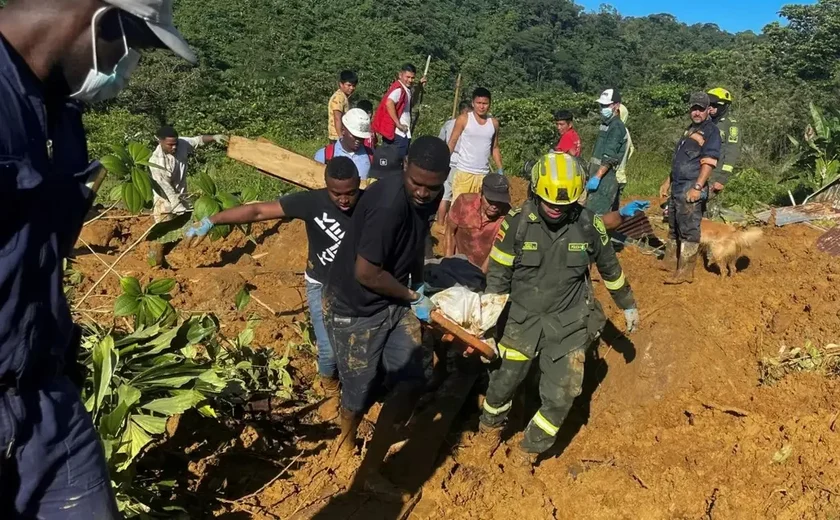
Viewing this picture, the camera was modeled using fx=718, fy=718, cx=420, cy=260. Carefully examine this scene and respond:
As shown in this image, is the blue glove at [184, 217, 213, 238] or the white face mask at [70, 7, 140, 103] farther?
the blue glove at [184, 217, 213, 238]

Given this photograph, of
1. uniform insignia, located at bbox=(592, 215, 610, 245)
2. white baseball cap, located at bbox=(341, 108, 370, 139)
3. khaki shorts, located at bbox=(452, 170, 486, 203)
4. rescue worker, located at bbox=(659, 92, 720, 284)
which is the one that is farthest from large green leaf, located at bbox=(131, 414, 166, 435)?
rescue worker, located at bbox=(659, 92, 720, 284)

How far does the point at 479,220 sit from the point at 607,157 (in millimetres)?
3124

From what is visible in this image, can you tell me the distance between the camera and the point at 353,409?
4.16 m

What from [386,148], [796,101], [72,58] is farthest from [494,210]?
[796,101]

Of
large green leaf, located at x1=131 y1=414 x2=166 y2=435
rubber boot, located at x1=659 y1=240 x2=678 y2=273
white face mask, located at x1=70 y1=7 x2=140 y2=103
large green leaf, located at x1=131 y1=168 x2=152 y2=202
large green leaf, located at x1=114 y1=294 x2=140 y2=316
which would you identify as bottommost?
rubber boot, located at x1=659 y1=240 x2=678 y2=273

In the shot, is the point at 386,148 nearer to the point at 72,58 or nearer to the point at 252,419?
the point at 252,419

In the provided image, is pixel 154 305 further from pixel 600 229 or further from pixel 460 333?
pixel 600 229

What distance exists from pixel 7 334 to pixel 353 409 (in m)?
2.71

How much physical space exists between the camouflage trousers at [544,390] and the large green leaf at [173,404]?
188 centimetres

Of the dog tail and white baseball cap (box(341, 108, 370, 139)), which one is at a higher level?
white baseball cap (box(341, 108, 370, 139))

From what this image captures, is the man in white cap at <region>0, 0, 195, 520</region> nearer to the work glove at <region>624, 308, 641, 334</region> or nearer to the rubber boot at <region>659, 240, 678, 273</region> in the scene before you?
the work glove at <region>624, 308, 641, 334</region>

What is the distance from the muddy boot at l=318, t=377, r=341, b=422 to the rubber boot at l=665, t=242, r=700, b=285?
159 inches

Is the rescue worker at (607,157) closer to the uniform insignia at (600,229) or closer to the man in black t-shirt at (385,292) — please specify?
the uniform insignia at (600,229)

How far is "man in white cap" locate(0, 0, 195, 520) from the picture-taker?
1.54 meters
